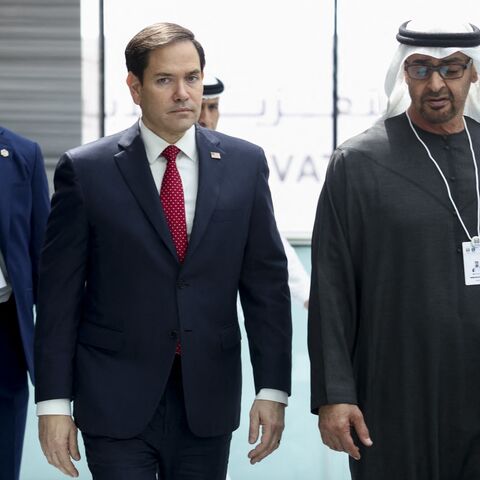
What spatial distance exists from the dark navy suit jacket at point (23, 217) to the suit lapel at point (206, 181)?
0.76 m

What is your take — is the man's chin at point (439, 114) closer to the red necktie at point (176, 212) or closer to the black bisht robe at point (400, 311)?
the black bisht robe at point (400, 311)

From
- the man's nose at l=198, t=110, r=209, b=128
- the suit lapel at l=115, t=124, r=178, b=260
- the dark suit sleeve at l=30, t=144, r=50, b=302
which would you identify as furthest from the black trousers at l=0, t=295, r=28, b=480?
the man's nose at l=198, t=110, r=209, b=128

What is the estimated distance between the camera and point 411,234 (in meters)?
3.16

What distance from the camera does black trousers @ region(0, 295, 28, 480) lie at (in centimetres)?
389

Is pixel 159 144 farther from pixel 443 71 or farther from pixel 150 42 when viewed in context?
pixel 443 71

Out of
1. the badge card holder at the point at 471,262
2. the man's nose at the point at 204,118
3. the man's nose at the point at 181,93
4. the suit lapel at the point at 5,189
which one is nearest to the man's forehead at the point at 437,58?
the badge card holder at the point at 471,262

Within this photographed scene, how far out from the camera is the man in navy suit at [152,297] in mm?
3217

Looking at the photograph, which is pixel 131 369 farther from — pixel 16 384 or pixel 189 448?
pixel 16 384

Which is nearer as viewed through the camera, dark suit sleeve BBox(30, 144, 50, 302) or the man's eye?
the man's eye

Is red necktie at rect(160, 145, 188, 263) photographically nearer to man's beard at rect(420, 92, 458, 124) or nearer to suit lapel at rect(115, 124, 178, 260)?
suit lapel at rect(115, 124, 178, 260)

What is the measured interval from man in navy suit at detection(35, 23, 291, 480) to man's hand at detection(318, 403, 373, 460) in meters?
0.18

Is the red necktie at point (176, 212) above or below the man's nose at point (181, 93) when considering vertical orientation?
below

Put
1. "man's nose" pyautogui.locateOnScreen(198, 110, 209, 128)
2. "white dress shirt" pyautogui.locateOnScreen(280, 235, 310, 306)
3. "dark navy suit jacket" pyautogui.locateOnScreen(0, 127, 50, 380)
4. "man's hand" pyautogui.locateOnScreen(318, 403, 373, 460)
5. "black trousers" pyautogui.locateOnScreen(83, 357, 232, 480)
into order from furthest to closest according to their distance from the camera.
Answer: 1. "man's nose" pyautogui.locateOnScreen(198, 110, 209, 128)
2. "white dress shirt" pyautogui.locateOnScreen(280, 235, 310, 306)
3. "dark navy suit jacket" pyautogui.locateOnScreen(0, 127, 50, 380)
4. "black trousers" pyautogui.locateOnScreen(83, 357, 232, 480)
5. "man's hand" pyautogui.locateOnScreen(318, 403, 373, 460)

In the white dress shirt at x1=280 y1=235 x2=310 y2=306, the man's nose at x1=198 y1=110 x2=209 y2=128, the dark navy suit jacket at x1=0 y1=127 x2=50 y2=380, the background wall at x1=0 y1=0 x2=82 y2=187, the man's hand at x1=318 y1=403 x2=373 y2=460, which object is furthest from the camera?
the background wall at x1=0 y1=0 x2=82 y2=187
